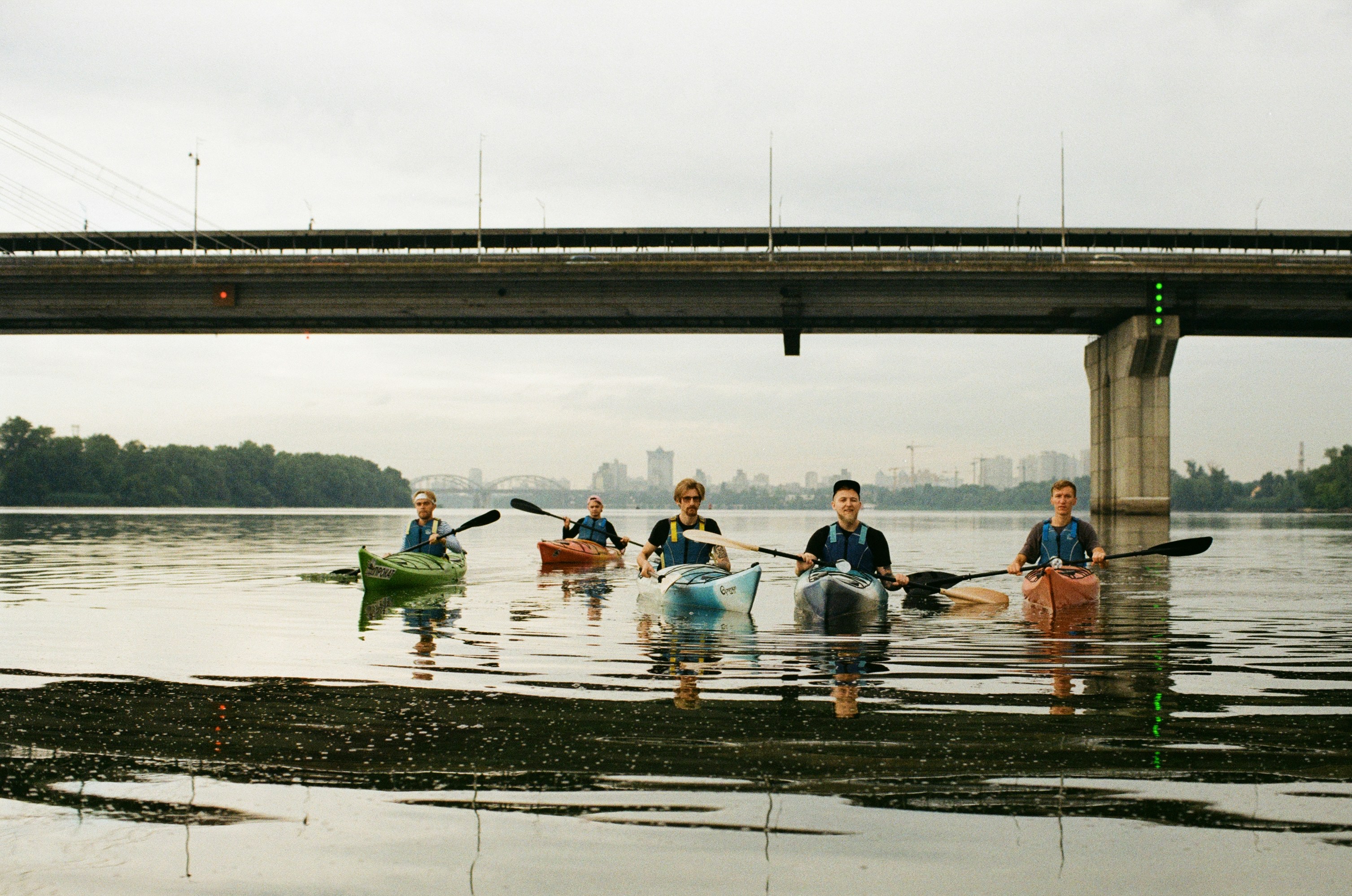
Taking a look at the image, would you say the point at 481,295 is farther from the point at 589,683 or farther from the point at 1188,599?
the point at 589,683

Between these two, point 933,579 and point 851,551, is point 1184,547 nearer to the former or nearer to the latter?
point 933,579

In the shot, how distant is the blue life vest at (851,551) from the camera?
11898 mm

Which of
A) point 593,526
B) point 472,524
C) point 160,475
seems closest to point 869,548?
point 472,524

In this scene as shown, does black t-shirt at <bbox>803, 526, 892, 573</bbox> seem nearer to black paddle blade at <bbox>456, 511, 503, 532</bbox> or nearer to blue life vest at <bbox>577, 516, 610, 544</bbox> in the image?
black paddle blade at <bbox>456, 511, 503, 532</bbox>

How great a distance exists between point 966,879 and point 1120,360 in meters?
47.3

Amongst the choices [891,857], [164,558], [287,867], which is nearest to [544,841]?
[287,867]

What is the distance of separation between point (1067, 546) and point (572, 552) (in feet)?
37.0

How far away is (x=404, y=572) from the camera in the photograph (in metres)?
15.6

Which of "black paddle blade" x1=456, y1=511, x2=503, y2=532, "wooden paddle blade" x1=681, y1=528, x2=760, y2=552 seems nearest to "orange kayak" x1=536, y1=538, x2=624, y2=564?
"black paddle blade" x1=456, y1=511, x2=503, y2=532

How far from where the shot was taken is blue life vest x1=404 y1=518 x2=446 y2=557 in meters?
16.9

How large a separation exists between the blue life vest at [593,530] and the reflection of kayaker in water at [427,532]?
553 centimetres

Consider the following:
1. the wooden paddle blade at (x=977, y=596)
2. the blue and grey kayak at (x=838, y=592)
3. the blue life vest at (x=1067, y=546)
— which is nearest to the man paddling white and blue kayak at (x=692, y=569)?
the blue and grey kayak at (x=838, y=592)

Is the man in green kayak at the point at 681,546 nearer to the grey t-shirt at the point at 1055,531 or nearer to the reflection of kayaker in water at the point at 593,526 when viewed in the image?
the grey t-shirt at the point at 1055,531

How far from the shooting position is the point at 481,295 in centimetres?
4428
